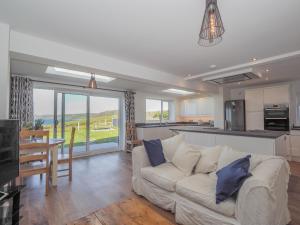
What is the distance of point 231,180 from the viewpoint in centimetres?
161

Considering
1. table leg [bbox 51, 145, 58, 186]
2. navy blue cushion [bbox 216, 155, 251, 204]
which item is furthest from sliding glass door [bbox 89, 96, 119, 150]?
navy blue cushion [bbox 216, 155, 251, 204]

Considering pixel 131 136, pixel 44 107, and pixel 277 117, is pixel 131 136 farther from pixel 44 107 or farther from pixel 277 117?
pixel 277 117

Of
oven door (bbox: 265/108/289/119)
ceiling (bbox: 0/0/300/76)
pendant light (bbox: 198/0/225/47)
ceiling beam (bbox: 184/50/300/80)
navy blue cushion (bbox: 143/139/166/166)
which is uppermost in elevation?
ceiling (bbox: 0/0/300/76)

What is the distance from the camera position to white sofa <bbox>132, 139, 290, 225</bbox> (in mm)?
1411

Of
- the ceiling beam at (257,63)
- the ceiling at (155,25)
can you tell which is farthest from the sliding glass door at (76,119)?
the ceiling beam at (257,63)

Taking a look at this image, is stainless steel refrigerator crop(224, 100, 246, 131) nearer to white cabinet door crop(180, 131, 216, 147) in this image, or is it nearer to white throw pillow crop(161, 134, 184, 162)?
white cabinet door crop(180, 131, 216, 147)

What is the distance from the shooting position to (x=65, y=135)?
516cm

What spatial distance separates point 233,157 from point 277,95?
423cm

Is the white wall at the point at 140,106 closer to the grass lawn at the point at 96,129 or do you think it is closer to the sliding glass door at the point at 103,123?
the sliding glass door at the point at 103,123

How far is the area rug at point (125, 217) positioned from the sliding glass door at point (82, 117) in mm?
4291

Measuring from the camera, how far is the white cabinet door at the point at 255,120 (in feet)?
17.5

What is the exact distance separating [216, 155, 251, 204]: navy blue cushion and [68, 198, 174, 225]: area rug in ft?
2.23

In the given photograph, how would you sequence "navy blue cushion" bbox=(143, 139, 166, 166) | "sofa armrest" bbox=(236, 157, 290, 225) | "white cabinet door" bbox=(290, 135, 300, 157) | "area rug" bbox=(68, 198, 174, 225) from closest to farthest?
1. "area rug" bbox=(68, 198, 174, 225)
2. "sofa armrest" bbox=(236, 157, 290, 225)
3. "navy blue cushion" bbox=(143, 139, 166, 166)
4. "white cabinet door" bbox=(290, 135, 300, 157)

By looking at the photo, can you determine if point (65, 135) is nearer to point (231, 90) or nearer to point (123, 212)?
point (123, 212)
